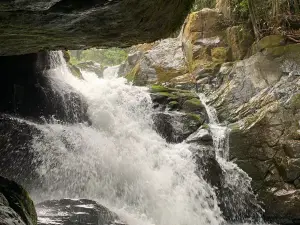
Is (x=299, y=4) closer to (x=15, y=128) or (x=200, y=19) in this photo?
(x=200, y=19)

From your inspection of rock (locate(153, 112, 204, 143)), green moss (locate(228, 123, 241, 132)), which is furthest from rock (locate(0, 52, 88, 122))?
green moss (locate(228, 123, 241, 132))

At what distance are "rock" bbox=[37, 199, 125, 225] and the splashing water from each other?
3.69ft

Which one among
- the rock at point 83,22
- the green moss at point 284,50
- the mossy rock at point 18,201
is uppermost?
the green moss at point 284,50

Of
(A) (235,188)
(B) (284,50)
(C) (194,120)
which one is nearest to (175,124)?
(C) (194,120)

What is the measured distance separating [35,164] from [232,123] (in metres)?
7.79

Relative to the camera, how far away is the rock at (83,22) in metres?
3.18

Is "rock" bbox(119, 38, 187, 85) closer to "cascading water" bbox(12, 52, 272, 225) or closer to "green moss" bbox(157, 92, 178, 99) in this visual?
"green moss" bbox(157, 92, 178, 99)

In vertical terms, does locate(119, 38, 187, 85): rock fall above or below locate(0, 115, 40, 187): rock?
above

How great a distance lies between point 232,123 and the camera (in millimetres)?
12789

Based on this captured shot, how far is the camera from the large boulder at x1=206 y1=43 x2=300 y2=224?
33.7 feet

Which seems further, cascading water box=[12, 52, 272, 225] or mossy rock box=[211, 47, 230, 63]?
mossy rock box=[211, 47, 230, 63]

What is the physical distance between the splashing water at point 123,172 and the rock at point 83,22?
163 inches

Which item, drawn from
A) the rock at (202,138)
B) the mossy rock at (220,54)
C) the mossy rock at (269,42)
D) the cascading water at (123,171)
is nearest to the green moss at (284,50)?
the mossy rock at (269,42)

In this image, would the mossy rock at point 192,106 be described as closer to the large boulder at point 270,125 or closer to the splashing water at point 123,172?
the large boulder at point 270,125
